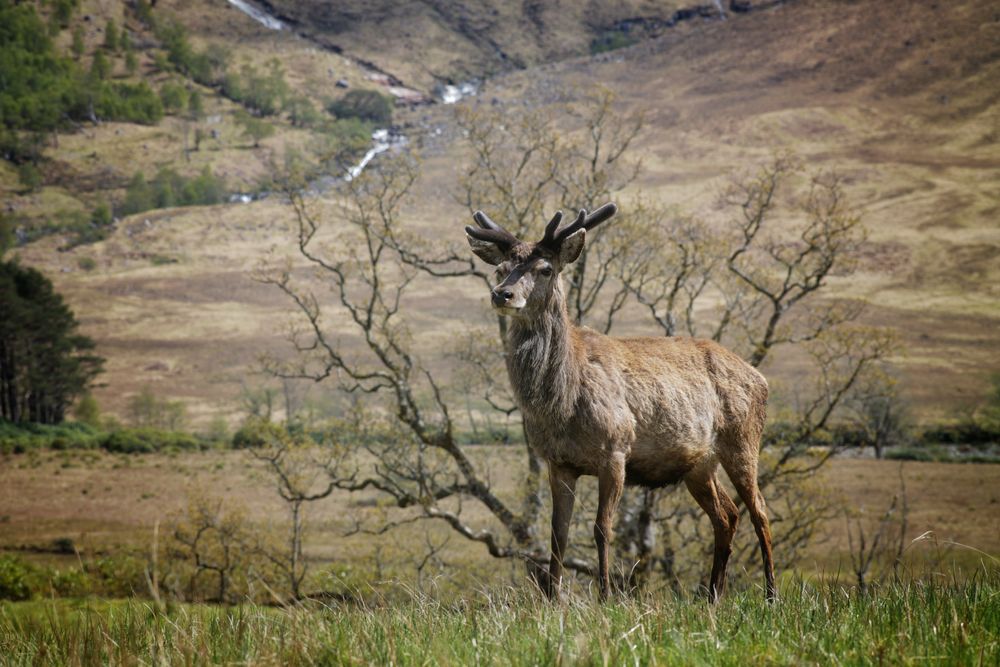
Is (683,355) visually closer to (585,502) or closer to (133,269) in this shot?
(585,502)

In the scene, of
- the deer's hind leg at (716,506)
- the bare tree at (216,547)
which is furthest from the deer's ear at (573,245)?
the bare tree at (216,547)

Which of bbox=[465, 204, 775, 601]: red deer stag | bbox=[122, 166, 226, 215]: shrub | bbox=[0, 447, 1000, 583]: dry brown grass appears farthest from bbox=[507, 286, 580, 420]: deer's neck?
bbox=[122, 166, 226, 215]: shrub

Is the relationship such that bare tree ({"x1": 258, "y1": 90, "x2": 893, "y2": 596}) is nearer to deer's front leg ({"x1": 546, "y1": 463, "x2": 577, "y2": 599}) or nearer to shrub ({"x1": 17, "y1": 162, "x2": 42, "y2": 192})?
A: deer's front leg ({"x1": 546, "y1": 463, "x2": 577, "y2": 599})

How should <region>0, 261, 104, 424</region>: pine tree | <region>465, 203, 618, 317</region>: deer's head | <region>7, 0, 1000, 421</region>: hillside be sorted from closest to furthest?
<region>465, 203, 618, 317</region>: deer's head, <region>0, 261, 104, 424</region>: pine tree, <region>7, 0, 1000, 421</region>: hillside

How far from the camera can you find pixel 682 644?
4.05m

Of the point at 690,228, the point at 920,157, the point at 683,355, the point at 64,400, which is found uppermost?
the point at 920,157

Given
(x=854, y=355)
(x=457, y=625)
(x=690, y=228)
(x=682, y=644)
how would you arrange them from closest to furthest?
(x=682, y=644) → (x=457, y=625) → (x=854, y=355) → (x=690, y=228)

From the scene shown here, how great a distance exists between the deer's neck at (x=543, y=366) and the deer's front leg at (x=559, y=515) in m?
0.64

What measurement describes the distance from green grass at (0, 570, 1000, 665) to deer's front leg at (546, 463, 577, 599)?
213cm

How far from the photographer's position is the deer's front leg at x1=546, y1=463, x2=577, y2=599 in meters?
7.57

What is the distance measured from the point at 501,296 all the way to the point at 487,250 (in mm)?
1286

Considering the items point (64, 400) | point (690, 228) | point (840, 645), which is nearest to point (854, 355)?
point (690, 228)

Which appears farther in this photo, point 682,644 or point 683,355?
point 683,355

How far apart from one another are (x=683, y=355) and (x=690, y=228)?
2083cm
